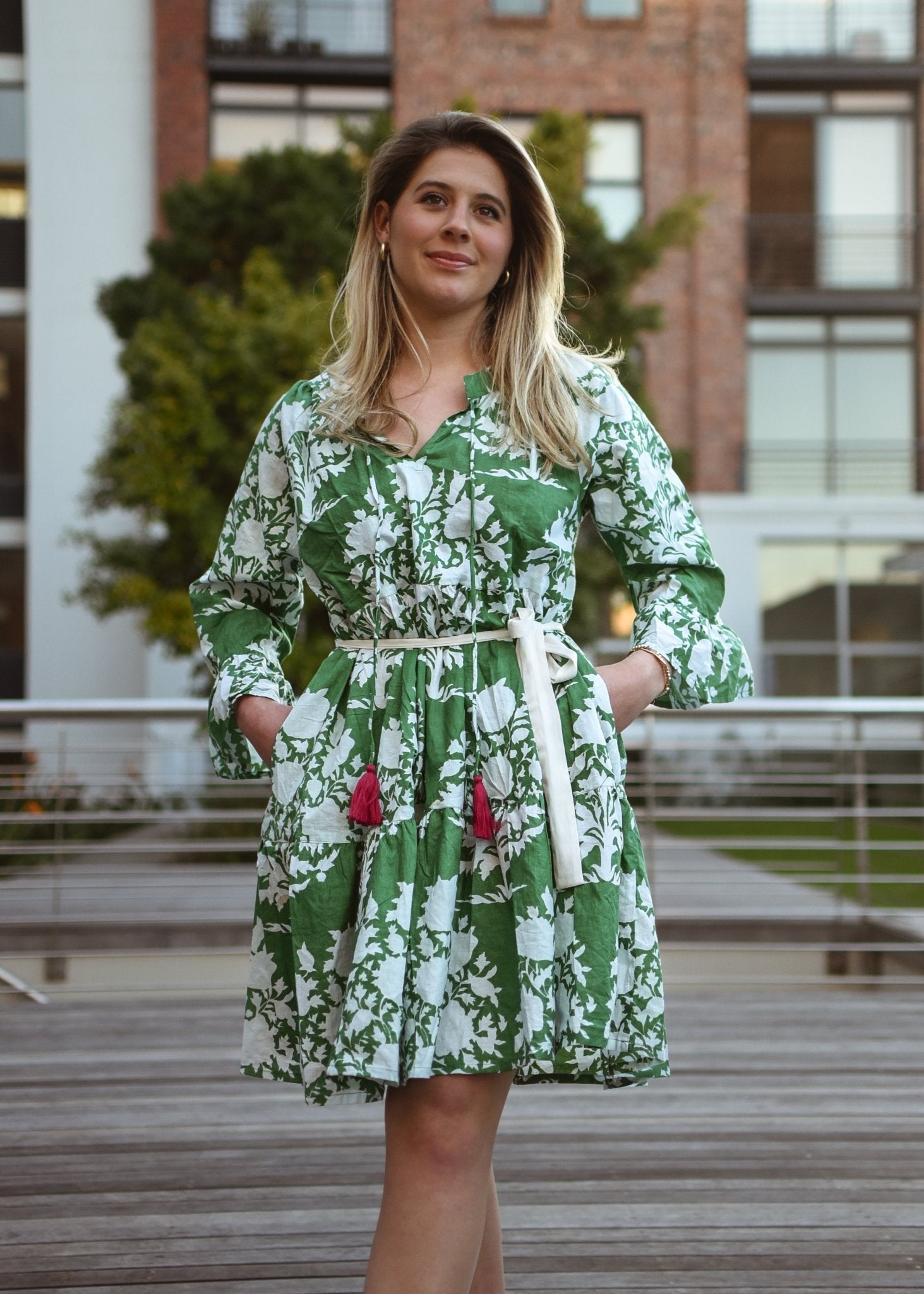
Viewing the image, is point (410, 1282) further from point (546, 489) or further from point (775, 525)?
point (775, 525)

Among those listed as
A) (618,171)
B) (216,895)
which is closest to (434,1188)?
(216,895)

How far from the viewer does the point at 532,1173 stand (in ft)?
9.21

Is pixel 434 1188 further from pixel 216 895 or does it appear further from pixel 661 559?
pixel 216 895

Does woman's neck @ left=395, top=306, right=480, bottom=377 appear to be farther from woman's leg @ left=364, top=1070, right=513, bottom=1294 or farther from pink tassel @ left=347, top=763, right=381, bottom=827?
woman's leg @ left=364, top=1070, right=513, bottom=1294

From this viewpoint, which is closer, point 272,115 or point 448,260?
point 448,260

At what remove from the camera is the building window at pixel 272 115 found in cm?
1639

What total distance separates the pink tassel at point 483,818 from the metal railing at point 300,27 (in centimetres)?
1653

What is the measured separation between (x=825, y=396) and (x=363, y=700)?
54.2 feet

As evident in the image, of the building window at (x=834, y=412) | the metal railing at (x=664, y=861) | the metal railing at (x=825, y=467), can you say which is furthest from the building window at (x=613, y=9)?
the metal railing at (x=664, y=861)

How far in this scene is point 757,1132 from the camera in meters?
3.08

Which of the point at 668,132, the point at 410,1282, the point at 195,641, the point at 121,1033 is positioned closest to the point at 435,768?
the point at 410,1282

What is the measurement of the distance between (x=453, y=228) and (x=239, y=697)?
594 millimetres

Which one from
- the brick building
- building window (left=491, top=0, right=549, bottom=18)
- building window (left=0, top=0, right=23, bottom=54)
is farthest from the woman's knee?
building window (left=491, top=0, right=549, bottom=18)

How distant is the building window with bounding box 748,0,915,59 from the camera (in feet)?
55.9
